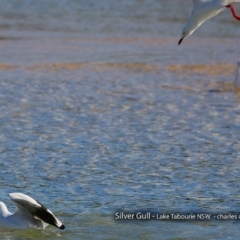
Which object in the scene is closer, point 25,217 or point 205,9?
point 25,217

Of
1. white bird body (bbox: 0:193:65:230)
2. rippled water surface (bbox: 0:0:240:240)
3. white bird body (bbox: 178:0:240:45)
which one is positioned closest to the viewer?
white bird body (bbox: 0:193:65:230)

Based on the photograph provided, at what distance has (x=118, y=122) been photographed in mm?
11906

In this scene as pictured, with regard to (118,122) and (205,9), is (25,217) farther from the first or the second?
(118,122)

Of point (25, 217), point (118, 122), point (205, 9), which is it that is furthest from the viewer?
point (118, 122)

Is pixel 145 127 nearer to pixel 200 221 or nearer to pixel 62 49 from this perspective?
pixel 200 221

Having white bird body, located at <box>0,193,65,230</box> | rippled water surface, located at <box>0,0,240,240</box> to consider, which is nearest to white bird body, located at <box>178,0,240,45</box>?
rippled water surface, located at <box>0,0,240,240</box>

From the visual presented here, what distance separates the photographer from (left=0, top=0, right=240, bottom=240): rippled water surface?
8380mm

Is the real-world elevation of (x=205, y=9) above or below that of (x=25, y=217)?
above

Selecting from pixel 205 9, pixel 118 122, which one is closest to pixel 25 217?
pixel 205 9

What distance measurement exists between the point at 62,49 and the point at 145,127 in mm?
6259

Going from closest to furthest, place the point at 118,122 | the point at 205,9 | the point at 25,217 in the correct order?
the point at 25,217, the point at 205,9, the point at 118,122

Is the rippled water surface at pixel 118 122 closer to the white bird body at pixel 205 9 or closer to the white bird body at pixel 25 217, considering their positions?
the white bird body at pixel 25 217

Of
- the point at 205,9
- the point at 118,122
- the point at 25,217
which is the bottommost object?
the point at 118,122

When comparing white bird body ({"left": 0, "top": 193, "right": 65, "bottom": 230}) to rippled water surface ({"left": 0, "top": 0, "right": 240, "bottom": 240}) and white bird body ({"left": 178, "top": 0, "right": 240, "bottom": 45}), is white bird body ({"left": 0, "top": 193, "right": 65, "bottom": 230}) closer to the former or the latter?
rippled water surface ({"left": 0, "top": 0, "right": 240, "bottom": 240})
